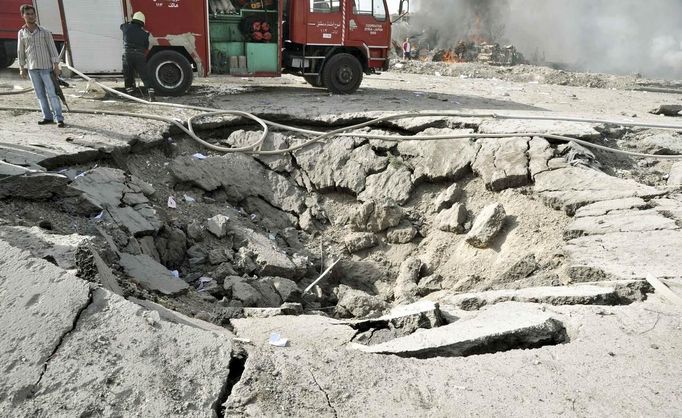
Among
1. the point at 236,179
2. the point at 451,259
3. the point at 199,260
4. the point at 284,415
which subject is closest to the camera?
the point at 284,415

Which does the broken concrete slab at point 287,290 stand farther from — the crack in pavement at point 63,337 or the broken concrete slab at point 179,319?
the crack in pavement at point 63,337

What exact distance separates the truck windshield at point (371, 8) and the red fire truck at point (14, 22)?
5184 mm

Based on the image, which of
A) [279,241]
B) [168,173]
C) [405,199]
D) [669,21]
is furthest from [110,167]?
[669,21]

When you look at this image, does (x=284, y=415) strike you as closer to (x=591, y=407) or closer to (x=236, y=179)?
(x=591, y=407)

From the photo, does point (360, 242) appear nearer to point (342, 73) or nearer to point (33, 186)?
point (33, 186)

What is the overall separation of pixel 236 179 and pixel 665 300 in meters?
5.09

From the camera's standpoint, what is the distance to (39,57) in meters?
6.32

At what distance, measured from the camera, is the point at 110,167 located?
5883mm

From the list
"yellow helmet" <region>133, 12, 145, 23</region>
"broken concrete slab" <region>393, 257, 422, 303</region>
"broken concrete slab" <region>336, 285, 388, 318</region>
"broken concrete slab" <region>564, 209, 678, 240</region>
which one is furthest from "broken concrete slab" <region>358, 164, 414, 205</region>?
"yellow helmet" <region>133, 12, 145, 23</region>

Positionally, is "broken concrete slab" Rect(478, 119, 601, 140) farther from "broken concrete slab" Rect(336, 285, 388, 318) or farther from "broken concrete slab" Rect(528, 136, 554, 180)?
"broken concrete slab" Rect(336, 285, 388, 318)

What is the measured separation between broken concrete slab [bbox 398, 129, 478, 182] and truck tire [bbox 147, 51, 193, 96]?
4.52 metres

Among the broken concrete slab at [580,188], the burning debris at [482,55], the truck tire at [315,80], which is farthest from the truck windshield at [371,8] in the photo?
the burning debris at [482,55]

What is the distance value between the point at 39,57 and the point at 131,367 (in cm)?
528

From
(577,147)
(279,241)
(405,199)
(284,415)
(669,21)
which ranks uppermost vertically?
(669,21)
